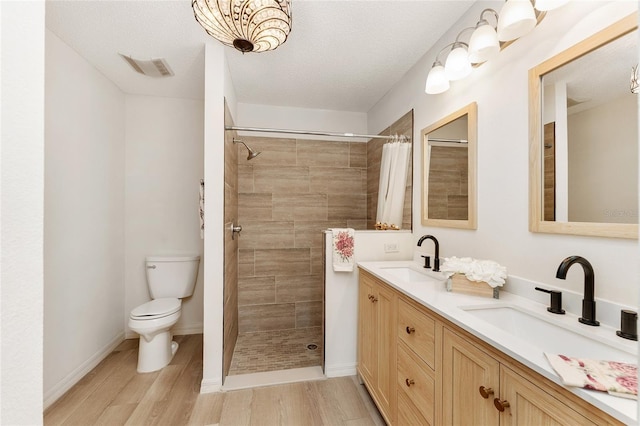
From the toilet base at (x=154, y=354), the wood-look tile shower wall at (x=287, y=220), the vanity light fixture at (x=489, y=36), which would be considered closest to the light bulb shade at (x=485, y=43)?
the vanity light fixture at (x=489, y=36)

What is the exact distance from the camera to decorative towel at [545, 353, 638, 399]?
0.57m

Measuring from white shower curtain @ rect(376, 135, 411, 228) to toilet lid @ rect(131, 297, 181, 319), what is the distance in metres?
1.98

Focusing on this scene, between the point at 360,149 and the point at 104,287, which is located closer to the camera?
the point at 104,287

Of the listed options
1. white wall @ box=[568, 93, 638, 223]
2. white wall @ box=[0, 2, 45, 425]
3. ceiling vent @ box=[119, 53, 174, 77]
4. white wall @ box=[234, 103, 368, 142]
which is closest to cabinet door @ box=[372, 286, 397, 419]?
white wall @ box=[568, 93, 638, 223]

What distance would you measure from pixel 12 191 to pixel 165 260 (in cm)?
245

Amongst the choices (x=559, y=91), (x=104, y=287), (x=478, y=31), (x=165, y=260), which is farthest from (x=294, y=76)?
(x=104, y=287)

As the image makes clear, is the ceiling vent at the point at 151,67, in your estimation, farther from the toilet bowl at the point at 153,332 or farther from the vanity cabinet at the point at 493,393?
the vanity cabinet at the point at 493,393

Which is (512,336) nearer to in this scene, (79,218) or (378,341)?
(378,341)

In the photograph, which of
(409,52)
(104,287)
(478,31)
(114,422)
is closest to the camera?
(478,31)

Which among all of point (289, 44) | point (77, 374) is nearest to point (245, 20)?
point (289, 44)

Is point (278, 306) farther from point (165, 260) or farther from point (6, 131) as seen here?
point (6, 131)

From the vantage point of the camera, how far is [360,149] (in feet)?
10.7

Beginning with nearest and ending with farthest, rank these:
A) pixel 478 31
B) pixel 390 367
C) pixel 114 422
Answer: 1. pixel 478 31
2. pixel 390 367
3. pixel 114 422

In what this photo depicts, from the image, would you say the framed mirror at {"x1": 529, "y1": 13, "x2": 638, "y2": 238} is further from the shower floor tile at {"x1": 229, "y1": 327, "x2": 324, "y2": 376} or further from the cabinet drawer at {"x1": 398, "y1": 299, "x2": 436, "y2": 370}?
the shower floor tile at {"x1": 229, "y1": 327, "x2": 324, "y2": 376}
